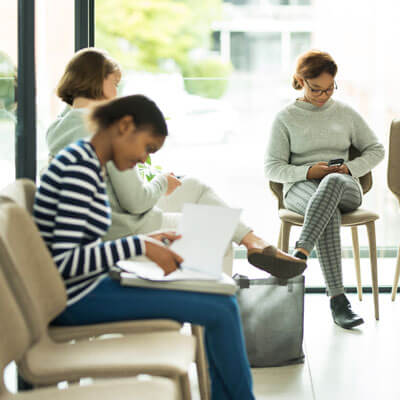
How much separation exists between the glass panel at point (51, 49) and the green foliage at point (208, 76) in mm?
705

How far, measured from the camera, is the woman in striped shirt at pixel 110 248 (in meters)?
1.64

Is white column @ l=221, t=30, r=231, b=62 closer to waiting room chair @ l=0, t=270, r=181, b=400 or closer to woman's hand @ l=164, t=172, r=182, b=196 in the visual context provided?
woman's hand @ l=164, t=172, r=182, b=196

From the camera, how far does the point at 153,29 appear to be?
568 centimetres

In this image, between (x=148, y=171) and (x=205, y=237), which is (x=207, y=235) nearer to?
(x=205, y=237)

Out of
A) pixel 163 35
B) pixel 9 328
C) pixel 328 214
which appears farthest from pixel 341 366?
pixel 163 35

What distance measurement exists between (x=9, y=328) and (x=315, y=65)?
2.30 meters

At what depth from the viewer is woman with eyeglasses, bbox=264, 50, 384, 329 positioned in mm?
3021

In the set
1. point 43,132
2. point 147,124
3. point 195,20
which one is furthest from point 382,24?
point 147,124

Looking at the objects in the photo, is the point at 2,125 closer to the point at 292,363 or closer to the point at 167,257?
the point at 167,257

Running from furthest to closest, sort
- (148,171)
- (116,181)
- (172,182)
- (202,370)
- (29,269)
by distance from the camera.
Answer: (148,171)
(172,182)
(116,181)
(202,370)
(29,269)

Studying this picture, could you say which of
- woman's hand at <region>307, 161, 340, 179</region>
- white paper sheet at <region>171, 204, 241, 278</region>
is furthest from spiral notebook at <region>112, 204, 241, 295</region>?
woman's hand at <region>307, 161, 340, 179</region>

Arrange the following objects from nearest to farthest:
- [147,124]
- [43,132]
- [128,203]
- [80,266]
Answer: [80,266] < [147,124] < [128,203] < [43,132]

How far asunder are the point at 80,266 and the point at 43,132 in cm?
130

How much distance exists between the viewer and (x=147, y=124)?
5.87 feet
